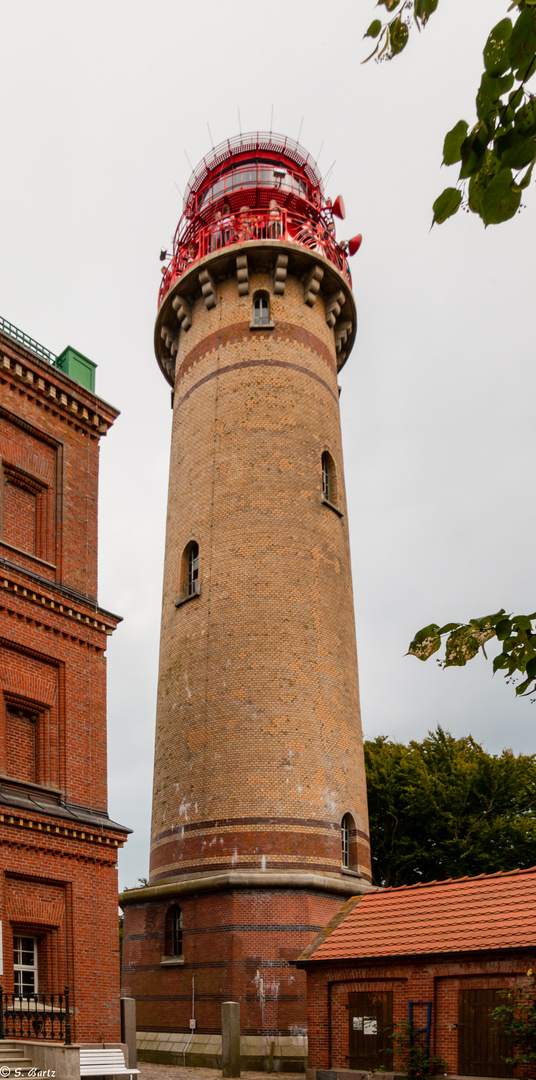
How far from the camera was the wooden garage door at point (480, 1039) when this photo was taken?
52.5 ft

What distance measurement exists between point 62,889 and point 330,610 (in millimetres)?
10976

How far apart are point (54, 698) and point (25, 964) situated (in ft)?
16.2

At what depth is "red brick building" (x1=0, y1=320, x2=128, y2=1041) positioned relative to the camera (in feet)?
59.7

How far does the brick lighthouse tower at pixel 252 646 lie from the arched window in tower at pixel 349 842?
43 mm

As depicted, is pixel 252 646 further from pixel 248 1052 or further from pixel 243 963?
pixel 248 1052

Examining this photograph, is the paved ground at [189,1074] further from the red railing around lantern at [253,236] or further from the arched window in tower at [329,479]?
the red railing around lantern at [253,236]

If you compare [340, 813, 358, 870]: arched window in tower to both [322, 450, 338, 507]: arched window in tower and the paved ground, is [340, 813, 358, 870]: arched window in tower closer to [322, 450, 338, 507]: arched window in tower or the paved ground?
the paved ground

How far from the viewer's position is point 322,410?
96.3ft

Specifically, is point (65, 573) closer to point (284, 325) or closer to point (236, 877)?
point (236, 877)

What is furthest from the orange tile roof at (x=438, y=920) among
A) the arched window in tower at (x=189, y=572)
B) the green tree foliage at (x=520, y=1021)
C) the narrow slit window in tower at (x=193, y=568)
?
the narrow slit window in tower at (x=193, y=568)

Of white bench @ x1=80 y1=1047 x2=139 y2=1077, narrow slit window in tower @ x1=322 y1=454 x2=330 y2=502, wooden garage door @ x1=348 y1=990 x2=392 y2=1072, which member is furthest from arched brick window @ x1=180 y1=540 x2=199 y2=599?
white bench @ x1=80 y1=1047 x2=139 y2=1077

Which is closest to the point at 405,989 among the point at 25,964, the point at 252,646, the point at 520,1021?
the point at 520,1021

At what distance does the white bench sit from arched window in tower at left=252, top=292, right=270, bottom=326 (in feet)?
63.8

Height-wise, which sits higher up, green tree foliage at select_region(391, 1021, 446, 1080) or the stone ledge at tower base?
green tree foliage at select_region(391, 1021, 446, 1080)
